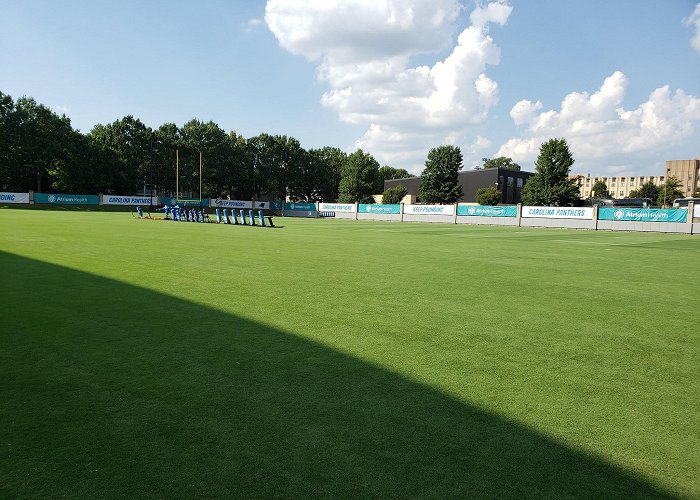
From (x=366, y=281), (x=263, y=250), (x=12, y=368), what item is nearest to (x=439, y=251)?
(x=263, y=250)

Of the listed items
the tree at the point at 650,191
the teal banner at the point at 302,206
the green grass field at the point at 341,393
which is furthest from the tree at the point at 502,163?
the green grass field at the point at 341,393

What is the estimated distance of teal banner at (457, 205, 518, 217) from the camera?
152ft

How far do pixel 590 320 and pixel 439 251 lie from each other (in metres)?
9.91

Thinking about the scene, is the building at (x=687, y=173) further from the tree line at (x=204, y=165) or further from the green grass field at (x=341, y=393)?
the green grass field at (x=341, y=393)

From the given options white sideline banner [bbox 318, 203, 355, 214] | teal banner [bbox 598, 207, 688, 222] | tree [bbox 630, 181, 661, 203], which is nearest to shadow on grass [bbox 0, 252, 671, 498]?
teal banner [bbox 598, 207, 688, 222]

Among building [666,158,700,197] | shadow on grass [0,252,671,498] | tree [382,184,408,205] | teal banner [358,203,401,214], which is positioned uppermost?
building [666,158,700,197]

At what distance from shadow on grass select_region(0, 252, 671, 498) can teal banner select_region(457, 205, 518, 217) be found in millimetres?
45120

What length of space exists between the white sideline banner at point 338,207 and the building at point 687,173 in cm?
13681

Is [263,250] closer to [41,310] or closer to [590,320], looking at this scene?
[41,310]

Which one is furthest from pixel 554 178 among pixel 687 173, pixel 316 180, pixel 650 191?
pixel 687 173

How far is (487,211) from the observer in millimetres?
48344

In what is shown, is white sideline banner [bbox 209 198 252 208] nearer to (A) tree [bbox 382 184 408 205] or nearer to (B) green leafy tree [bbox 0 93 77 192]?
Answer: (B) green leafy tree [bbox 0 93 77 192]

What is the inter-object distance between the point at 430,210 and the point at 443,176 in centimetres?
2121

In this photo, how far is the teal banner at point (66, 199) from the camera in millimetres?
59906
